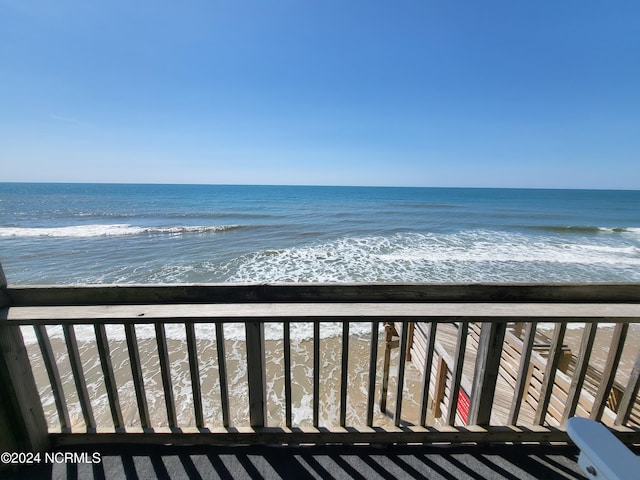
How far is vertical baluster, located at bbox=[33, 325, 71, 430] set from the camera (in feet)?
5.15

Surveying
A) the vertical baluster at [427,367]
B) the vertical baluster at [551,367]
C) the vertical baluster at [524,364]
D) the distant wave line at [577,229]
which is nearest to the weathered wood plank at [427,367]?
the vertical baluster at [427,367]

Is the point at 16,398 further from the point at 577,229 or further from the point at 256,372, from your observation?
the point at 577,229

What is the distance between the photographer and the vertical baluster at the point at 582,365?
1624 millimetres

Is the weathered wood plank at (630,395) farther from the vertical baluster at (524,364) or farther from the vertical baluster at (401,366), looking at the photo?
the vertical baluster at (401,366)

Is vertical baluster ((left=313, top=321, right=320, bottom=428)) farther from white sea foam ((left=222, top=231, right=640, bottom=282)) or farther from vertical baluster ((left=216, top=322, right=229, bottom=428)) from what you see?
A: white sea foam ((left=222, top=231, right=640, bottom=282))

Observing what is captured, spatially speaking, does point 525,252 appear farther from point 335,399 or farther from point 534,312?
point 534,312

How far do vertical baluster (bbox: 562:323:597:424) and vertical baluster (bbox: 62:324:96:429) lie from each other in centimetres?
291

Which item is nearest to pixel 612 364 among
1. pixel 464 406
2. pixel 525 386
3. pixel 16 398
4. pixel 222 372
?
pixel 525 386

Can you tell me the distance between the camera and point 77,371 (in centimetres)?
172

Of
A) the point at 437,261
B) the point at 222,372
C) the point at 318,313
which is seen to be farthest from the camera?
the point at 437,261

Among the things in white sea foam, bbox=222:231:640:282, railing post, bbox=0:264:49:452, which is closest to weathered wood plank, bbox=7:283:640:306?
railing post, bbox=0:264:49:452

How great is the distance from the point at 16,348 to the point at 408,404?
14.1 ft

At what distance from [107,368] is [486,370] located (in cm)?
233

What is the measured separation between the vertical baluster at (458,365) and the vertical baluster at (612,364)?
2.50 feet
